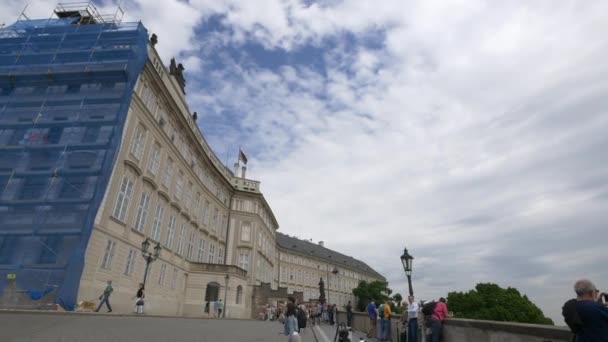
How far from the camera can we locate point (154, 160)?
1096 inches

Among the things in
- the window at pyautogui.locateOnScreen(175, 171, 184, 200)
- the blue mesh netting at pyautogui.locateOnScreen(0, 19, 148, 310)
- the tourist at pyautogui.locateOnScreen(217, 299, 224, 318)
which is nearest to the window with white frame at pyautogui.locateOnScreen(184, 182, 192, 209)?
the window at pyautogui.locateOnScreen(175, 171, 184, 200)

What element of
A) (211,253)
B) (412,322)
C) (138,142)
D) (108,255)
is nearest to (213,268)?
(211,253)

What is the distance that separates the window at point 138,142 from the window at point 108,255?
20.9 ft

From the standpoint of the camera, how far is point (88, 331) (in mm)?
8547

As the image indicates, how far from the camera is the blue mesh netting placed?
17219 mm

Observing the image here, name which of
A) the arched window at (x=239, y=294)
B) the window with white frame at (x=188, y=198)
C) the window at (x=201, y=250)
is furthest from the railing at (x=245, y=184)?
the arched window at (x=239, y=294)

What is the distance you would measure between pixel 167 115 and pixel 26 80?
32.9 feet

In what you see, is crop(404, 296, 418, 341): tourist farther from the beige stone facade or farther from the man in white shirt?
the beige stone facade

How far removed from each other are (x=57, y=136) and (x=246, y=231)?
29844 millimetres

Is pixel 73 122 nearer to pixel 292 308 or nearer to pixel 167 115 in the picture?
pixel 167 115

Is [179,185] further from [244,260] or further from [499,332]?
[499,332]

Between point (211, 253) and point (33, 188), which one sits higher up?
point (211, 253)

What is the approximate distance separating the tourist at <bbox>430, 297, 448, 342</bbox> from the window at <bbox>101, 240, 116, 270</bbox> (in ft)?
62.2

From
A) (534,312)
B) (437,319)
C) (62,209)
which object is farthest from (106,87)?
(534,312)
